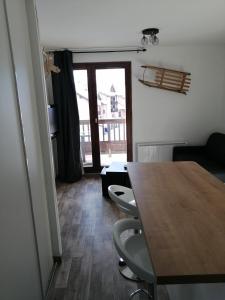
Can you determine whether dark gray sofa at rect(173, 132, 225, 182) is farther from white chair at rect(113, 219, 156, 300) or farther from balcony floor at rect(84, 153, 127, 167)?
white chair at rect(113, 219, 156, 300)

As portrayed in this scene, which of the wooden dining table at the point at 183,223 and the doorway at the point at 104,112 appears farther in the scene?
the doorway at the point at 104,112

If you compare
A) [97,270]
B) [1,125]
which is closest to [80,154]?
[97,270]

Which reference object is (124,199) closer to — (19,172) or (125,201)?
(125,201)

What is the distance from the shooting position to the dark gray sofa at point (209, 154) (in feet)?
11.4

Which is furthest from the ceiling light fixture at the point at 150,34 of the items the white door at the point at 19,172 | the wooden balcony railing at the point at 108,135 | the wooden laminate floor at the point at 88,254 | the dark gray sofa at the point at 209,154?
the wooden laminate floor at the point at 88,254

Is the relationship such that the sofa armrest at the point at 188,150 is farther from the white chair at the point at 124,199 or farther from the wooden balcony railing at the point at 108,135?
the white chair at the point at 124,199

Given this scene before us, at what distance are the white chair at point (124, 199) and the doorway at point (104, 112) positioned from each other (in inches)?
98.1

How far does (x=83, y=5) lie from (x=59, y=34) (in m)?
1.01

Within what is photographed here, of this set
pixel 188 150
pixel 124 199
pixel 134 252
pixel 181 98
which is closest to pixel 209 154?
pixel 188 150

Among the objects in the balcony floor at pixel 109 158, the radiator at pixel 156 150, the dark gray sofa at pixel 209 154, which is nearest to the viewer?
the dark gray sofa at pixel 209 154

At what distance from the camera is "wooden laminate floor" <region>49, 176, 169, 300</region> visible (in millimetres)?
1843

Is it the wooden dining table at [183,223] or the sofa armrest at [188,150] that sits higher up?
the wooden dining table at [183,223]

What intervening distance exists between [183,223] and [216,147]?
3094 mm

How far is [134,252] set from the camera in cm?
141
